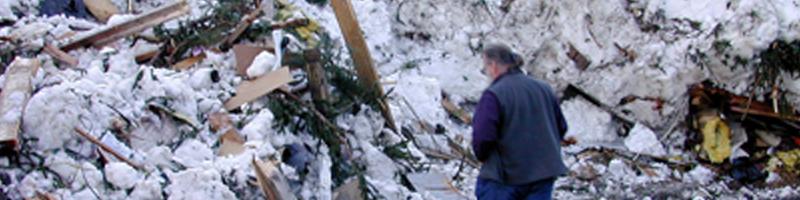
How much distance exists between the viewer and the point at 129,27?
651 centimetres

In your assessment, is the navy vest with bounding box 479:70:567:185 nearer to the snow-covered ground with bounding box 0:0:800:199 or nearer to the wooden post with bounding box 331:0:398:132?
the snow-covered ground with bounding box 0:0:800:199

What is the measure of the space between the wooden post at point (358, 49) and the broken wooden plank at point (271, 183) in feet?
6.14

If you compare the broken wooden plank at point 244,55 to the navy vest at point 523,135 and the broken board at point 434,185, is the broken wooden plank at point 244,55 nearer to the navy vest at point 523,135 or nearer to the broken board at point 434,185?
the broken board at point 434,185

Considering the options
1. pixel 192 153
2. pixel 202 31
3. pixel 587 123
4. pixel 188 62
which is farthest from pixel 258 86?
pixel 587 123

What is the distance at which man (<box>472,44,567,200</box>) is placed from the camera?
Answer: 172 inches

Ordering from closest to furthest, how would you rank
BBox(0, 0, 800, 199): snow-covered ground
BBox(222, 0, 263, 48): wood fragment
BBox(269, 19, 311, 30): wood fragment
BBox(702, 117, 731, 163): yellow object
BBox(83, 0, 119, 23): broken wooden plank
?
BBox(0, 0, 800, 199): snow-covered ground < BBox(222, 0, 263, 48): wood fragment < BBox(269, 19, 311, 30): wood fragment < BBox(83, 0, 119, 23): broken wooden plank < BBox(702, 117, 731, 163): yellow object

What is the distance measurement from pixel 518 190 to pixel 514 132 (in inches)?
13.2

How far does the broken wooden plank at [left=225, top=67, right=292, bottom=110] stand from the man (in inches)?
71.2

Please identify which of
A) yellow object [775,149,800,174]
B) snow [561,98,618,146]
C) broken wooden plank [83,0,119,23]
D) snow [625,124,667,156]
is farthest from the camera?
snow [561,98,618,146]

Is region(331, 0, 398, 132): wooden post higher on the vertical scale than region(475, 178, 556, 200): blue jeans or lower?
higher

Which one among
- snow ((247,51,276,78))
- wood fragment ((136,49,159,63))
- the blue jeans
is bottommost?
the blue jeans

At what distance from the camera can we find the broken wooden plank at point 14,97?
4.59 metres

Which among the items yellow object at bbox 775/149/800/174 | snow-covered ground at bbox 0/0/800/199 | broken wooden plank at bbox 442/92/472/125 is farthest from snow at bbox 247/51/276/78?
yellow object at bbox 775/149/800/174

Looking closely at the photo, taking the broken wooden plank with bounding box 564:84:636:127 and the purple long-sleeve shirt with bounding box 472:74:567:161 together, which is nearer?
the purple long-sleeve shirt with bounding box 472:74:567:161
